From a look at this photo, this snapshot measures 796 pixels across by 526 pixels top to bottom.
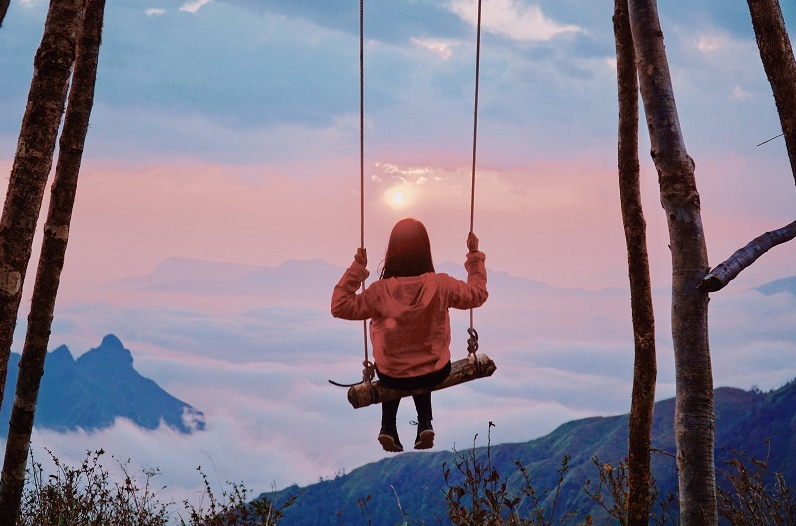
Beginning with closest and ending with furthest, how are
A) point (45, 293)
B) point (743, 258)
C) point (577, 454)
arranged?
point (743, 258), point (45, 293), point (577, 454)

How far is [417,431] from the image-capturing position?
6395 millimetres

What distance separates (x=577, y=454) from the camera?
213 ft

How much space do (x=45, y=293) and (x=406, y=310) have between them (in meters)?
2.74

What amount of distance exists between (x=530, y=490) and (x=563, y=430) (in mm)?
67817

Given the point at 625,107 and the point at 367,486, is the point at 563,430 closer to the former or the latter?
the point at 367,486

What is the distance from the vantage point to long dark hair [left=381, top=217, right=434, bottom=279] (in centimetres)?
636

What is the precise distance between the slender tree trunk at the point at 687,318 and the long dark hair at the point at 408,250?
203 centimetres

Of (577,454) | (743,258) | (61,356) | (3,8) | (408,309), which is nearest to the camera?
(743,258)

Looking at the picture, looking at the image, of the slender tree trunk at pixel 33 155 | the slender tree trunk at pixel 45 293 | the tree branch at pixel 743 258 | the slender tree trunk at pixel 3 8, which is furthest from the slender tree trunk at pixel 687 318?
the slender tree trunk at pixel 3 8

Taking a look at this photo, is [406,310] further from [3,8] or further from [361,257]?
[3,8]

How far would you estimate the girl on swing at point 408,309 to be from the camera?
6.25 metres

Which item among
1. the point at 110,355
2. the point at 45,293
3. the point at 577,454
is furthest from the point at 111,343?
the point at 45,293

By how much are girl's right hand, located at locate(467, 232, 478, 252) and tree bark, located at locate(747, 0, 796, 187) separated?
7.74 feet

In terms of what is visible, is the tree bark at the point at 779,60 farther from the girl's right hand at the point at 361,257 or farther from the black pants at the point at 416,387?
the girl's right hand at the point at 361,257
